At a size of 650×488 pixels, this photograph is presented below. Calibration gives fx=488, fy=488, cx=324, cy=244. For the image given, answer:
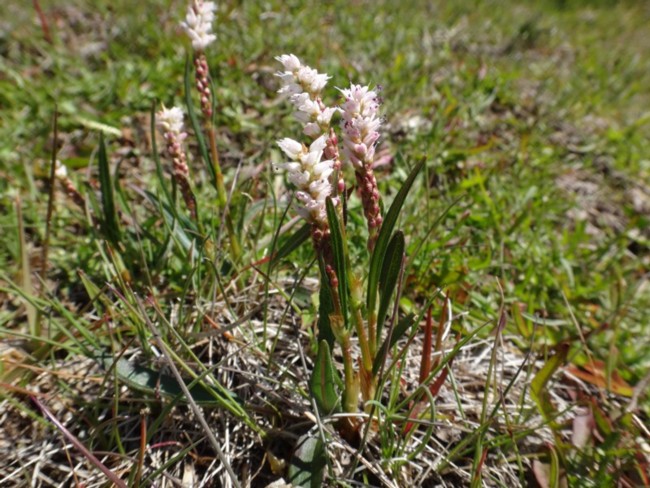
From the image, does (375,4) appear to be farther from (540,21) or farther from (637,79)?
(637,79)

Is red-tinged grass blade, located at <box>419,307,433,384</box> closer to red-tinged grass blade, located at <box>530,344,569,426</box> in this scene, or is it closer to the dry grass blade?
red-tinged grass blade, located at <box>530,344,569,426</box>

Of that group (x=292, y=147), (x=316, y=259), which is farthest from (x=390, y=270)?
(x=292, y=147)

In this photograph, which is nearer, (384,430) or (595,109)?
(384,430)

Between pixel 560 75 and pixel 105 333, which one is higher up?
pixel 560 75

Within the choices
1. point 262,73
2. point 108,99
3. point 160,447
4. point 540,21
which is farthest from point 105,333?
point 540,21

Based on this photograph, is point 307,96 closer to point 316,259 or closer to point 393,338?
point 316,259
